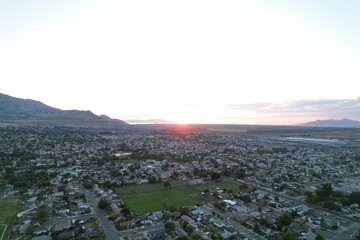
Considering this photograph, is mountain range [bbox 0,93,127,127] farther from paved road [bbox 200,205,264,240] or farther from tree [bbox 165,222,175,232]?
tree [bbox 165,222,175,232]

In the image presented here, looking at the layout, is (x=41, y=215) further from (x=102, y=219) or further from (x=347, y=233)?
(x=347, y=233)

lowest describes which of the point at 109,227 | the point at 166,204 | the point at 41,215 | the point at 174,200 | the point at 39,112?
the point at 109,227

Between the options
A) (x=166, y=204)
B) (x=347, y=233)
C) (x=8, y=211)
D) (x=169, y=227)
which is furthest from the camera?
(x=166, y=204)

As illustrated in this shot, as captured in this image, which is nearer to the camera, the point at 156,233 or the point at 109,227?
the point at 156,233

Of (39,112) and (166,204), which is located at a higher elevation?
(39,112)

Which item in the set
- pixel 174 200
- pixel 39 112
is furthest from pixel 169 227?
pixel 39 112

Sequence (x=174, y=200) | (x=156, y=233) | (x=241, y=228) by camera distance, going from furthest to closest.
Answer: (x=174, y=200)
(x=241, y=228)
(x=156, y=233)

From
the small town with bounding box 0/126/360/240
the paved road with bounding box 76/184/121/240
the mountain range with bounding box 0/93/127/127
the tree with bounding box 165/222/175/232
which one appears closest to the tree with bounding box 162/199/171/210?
the small town with bounding box 0/126/360/240
